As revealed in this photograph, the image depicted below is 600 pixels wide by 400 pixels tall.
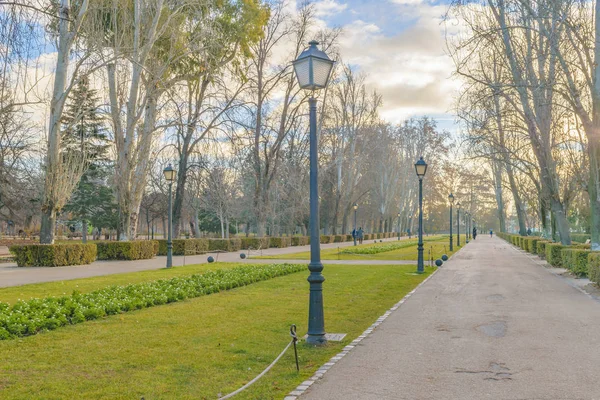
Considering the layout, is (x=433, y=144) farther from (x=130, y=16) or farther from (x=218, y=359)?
(x=218, y=359)

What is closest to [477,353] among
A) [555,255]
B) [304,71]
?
[304,71]

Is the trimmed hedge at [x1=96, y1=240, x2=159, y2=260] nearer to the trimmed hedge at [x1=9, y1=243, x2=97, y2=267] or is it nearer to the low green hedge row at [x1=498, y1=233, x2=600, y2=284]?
the trimmed hedge at [x1=9, y1=243, x2=97, y2=267]

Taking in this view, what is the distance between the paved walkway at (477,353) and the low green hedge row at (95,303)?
5038 mm

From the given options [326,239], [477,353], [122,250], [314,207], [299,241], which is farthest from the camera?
[326,239]

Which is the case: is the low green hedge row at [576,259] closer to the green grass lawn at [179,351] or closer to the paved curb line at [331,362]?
the green grass lawn at [179,351]

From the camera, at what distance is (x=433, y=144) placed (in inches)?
3007

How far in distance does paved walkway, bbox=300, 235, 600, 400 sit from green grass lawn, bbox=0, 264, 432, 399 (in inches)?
21.8

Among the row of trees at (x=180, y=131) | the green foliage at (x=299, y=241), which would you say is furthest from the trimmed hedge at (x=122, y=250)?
the green foliage at (x=299, y=241)

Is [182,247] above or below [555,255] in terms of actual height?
above

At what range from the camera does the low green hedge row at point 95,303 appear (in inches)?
343

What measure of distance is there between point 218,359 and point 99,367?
1400 millimetres

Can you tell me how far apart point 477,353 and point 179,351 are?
3975 millimetres

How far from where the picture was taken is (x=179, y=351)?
738cm

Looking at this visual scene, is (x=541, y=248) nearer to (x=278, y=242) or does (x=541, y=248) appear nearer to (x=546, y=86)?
(x=546, y=86)
